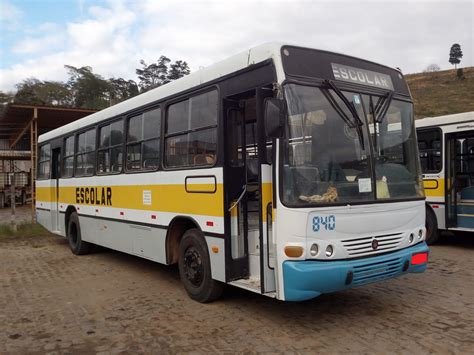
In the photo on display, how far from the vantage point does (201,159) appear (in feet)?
18.7

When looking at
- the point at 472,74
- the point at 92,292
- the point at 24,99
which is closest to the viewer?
the point at 92,292

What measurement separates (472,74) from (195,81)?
2912 inches

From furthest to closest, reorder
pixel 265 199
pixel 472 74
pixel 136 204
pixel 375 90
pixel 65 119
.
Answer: pixel 472 74
pixel 65 119
pixel 136 204
pixel 375 90
pixel 265 199

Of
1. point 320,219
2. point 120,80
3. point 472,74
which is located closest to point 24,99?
point 120,80

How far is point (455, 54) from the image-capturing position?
8938 centimetres

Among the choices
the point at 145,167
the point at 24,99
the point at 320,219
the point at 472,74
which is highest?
the point at 472,74

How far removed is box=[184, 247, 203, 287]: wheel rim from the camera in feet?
19.1

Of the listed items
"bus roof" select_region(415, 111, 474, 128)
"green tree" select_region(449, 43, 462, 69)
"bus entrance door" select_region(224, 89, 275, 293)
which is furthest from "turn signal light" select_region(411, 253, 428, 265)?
"green tree" select_region(449, 43, 462, 69)

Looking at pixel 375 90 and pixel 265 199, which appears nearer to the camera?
pixel 265 199

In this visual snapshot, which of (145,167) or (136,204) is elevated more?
(145,167)

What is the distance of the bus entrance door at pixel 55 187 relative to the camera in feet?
36.4

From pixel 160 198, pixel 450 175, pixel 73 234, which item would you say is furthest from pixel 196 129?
pixel 450 175

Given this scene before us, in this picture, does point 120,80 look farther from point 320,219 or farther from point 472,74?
point 320,219

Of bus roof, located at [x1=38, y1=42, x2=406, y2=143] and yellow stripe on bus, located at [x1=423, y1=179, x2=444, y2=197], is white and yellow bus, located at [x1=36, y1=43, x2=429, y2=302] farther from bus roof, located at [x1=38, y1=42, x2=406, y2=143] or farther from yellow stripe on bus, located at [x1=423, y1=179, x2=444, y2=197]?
yellow stripe on bus, located at [x1=423, y1=179, x2=444, y2=197]
